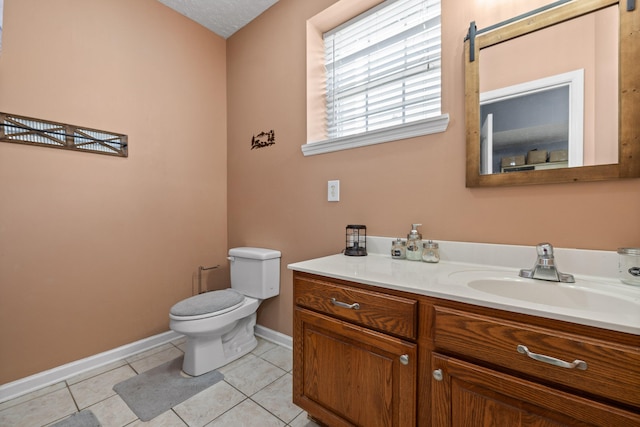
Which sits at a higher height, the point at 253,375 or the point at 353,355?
the point at 353,355

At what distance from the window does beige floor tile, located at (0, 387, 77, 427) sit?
1.95 m

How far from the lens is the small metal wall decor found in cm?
208

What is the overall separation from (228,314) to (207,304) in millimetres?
145

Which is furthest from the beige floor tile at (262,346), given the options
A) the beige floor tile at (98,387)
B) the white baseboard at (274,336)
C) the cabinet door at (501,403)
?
the cabinet door at (501,403)

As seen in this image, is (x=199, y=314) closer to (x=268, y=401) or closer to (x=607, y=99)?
(x=268, y=401)

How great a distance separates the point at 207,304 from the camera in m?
1.66

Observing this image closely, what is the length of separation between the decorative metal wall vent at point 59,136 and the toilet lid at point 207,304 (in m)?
1.14

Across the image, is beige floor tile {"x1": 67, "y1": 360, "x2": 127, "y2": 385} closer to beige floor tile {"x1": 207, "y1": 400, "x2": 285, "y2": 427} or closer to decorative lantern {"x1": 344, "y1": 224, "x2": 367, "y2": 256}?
beige floor tile {"x1": 207, "y1": 400, "x2": 285, "y2": 427}

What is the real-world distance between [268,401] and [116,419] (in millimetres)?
730

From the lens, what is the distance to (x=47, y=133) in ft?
5.16

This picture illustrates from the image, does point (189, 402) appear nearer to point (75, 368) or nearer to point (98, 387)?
point (98, 387)

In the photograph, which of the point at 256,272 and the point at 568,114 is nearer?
the point at 568,114

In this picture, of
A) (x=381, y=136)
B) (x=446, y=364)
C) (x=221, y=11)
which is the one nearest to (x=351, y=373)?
(x=446, y=364)

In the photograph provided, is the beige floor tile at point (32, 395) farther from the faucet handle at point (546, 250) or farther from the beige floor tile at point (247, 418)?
the faucet handle at point (546, 250)
